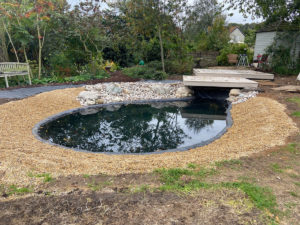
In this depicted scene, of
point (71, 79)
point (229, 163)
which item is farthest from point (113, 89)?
point (229, 163)

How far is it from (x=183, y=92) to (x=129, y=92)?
1.94 metres

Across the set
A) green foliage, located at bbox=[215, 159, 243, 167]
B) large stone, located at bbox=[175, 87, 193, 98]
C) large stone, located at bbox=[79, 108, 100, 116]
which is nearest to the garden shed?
large stone, located at bbox=[175, 87, 193, 98]

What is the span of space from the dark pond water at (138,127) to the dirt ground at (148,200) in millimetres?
1363

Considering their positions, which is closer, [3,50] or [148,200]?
[148,200]

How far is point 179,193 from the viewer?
205 cm

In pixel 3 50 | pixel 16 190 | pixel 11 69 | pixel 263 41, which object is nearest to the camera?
pixel 16 190

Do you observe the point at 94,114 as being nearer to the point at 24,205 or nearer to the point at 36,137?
the point at 36,137

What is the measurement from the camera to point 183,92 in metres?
7.51

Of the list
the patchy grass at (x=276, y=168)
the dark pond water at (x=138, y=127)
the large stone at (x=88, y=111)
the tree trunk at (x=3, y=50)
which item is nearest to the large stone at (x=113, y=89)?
the dark pond water at (x=138, y=127)

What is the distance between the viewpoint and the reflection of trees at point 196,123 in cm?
485

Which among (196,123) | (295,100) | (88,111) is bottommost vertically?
(196,123)

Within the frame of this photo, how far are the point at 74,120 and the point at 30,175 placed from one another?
3.00m

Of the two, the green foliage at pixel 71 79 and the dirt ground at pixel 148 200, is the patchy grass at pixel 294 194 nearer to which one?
the dirt ground at pixel 148 200

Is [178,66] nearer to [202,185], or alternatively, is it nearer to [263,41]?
[263,41]
